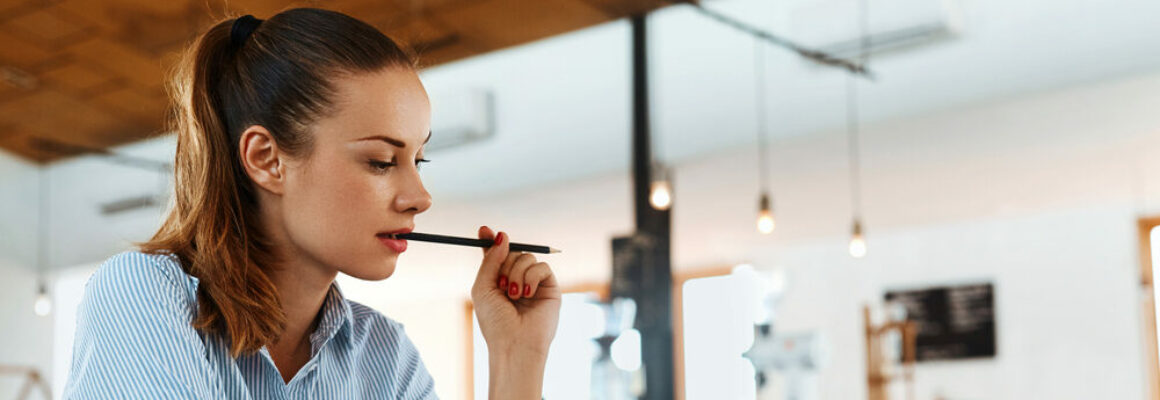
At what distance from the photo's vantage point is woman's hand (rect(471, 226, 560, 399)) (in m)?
1.29

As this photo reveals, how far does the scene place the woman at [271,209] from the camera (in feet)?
3.32

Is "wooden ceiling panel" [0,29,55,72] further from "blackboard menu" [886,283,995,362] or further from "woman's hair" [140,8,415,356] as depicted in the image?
"blackboard menu" [886,283,995,362]

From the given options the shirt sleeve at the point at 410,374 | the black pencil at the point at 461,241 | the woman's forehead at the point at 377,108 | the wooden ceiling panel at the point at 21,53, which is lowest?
the shirt sleeve at the point at 410,374

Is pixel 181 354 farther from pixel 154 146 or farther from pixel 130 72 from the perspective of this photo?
pixel 154 146

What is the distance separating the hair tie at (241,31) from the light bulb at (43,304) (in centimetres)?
793

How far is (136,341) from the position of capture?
982mm

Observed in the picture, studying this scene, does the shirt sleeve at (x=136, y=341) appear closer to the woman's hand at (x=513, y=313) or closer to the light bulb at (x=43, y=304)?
the woman's hand at (x=513, y=313)

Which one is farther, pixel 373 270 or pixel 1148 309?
pixel 1148 309

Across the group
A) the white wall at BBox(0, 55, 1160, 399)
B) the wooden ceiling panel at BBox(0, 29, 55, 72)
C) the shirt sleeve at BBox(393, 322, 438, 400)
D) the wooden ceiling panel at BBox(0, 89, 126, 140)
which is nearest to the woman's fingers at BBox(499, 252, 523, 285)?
the shirt sleeve at BBox(393, 322, 438, 400)

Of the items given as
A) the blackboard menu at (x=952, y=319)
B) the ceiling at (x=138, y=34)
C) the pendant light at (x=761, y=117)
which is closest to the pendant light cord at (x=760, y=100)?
the pendant light at (x=761, y=117)

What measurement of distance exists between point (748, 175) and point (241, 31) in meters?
6.19

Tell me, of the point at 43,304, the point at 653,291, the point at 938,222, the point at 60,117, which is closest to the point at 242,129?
the point at 653,291

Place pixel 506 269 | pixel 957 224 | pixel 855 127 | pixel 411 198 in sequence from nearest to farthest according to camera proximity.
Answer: pixel 411 198
pixel 506 269
pixel 855 127
pixel 957 224

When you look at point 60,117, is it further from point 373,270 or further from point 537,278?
point 373,270
